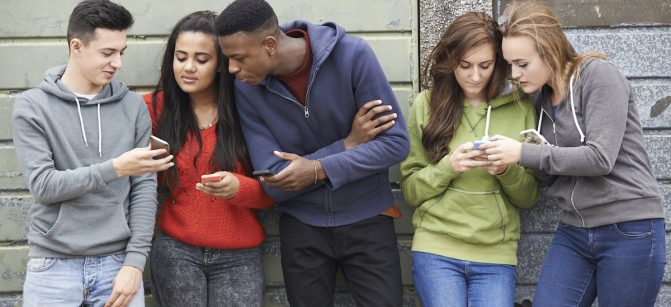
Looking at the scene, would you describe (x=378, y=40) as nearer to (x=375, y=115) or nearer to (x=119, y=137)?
(x=375, y=115)

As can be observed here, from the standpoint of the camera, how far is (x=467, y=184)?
4.01 meters

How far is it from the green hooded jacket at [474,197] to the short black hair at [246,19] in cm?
97

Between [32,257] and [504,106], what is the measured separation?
2370mm

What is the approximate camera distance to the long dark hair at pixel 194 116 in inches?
161

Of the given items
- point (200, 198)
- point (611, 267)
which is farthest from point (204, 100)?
point (611, 267)

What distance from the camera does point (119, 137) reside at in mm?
3822

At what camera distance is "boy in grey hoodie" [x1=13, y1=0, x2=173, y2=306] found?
3.57m

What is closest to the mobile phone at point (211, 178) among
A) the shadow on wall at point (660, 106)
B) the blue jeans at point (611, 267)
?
the blue jeans at point (611, 267)

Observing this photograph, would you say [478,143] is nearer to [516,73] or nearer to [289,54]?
[516,73]

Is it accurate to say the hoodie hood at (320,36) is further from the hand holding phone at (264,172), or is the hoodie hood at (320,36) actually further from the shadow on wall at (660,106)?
the shadow on wall at (660,106)

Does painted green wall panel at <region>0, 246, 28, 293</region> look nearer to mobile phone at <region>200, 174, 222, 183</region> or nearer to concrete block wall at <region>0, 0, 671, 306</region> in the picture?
concrete block wall at <region>0, 0, 671, 306</region>

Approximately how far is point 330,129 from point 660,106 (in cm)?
194

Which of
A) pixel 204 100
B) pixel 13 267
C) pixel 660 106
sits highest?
pixel 204 100

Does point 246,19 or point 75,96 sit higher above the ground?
point 246,19
